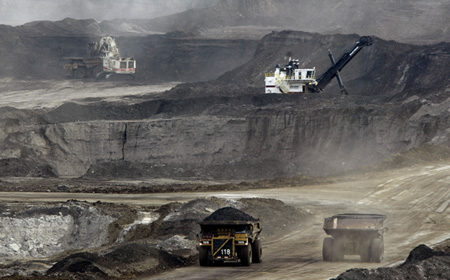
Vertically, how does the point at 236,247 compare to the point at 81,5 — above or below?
below

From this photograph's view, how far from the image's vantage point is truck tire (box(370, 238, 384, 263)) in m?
20.2

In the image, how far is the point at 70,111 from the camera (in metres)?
58.9

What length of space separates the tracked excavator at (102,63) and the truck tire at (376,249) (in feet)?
212

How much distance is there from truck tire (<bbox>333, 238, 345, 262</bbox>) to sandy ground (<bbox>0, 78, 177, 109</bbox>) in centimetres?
4739

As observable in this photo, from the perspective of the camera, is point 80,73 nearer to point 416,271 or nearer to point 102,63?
point 102,63

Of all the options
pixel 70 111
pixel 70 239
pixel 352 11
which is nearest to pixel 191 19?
pixel 352 11

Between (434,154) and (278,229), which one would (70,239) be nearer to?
(278,229)

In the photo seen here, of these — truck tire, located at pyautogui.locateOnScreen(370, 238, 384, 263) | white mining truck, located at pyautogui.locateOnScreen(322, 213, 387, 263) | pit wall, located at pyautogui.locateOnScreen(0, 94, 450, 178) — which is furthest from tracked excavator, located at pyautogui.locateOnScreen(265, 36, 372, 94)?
truck tire, located at pyautogui.locateOnScreen(370, 238, 384, 263)

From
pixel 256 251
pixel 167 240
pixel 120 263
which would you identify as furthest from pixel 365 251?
pixel 120 263

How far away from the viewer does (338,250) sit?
20.8 meters

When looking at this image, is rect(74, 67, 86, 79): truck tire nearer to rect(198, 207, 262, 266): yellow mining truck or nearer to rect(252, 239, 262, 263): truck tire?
rect(252, 239, 262, 263): truck tire

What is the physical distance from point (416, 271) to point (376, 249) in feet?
10.6

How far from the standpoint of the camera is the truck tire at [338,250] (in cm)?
2070

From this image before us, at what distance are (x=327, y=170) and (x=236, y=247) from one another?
27184 mm
